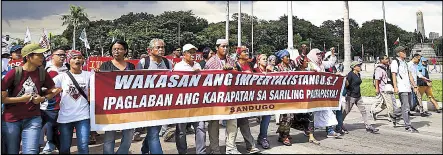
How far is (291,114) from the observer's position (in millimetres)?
5629

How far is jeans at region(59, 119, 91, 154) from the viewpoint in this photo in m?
4.05

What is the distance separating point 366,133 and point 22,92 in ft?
17.8

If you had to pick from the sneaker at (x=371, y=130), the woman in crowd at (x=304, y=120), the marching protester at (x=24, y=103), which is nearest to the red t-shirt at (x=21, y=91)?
the marching protester at (x=24, y=103)

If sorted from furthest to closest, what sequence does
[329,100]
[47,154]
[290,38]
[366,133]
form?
[290,38] → [366,133] → [329,100] → [47,154]

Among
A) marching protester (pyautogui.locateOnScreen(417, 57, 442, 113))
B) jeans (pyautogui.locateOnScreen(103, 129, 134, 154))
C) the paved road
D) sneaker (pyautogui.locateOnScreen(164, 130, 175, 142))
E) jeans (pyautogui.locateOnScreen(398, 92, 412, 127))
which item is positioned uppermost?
marching protester (pyautogui.locateOnScreen(417, 57, 442, 113))

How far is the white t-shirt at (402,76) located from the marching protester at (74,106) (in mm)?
5237

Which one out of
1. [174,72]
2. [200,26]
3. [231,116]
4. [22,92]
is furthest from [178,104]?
[200,26]

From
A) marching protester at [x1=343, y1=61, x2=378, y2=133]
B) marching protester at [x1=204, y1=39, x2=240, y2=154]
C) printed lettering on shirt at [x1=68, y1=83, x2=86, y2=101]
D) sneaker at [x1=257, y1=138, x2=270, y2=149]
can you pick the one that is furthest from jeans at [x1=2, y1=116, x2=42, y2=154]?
marching protester at [x1=343, y1=61, x2=378, y2=133]

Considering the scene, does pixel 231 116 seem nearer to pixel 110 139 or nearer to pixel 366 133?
pixel 110 139

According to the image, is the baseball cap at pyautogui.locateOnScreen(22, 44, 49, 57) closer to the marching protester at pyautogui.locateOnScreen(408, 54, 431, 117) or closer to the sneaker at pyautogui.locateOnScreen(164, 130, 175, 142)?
the sneaker at pyautogui.locateOnScreen(164, 130, 175, 142)

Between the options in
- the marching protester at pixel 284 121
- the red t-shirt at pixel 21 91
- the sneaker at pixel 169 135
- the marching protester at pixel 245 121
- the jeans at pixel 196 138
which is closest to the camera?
the red t-shirt at pixel 21 91

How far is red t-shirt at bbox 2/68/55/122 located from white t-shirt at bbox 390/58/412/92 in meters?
5.74

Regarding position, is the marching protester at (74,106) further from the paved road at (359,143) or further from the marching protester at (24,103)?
the paved road at (359,143)

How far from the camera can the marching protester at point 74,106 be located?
161 inches
